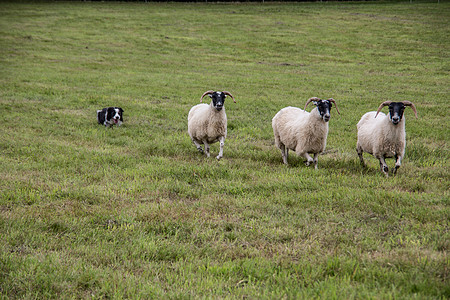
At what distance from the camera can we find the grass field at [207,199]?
4109 mm

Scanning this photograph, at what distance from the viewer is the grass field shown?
411cm

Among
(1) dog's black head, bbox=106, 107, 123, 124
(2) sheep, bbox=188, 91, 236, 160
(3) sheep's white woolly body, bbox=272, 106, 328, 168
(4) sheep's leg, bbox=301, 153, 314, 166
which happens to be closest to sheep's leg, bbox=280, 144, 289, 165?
(3) sheep's white woolly body, bbox=272, 106, 328, 168

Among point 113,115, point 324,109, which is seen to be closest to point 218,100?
point 324,109

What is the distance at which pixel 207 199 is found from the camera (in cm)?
659

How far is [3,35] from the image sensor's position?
116 ft

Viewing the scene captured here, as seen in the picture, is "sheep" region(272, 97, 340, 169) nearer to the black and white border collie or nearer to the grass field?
the grass field

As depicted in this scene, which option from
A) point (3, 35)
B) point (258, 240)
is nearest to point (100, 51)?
point (3, 35)

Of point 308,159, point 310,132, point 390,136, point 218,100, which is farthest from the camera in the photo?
point 218,100

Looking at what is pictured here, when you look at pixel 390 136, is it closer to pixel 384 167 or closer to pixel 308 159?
pixel 384 167

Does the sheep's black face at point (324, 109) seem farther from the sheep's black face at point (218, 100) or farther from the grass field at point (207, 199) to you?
the sheep's black face at point (218, 100)

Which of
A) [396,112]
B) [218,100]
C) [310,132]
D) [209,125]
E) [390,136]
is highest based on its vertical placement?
[396,112]

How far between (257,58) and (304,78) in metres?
8.74

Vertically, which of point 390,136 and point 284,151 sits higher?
point 390,136

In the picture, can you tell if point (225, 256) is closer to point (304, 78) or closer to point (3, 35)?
point (304, 78)
